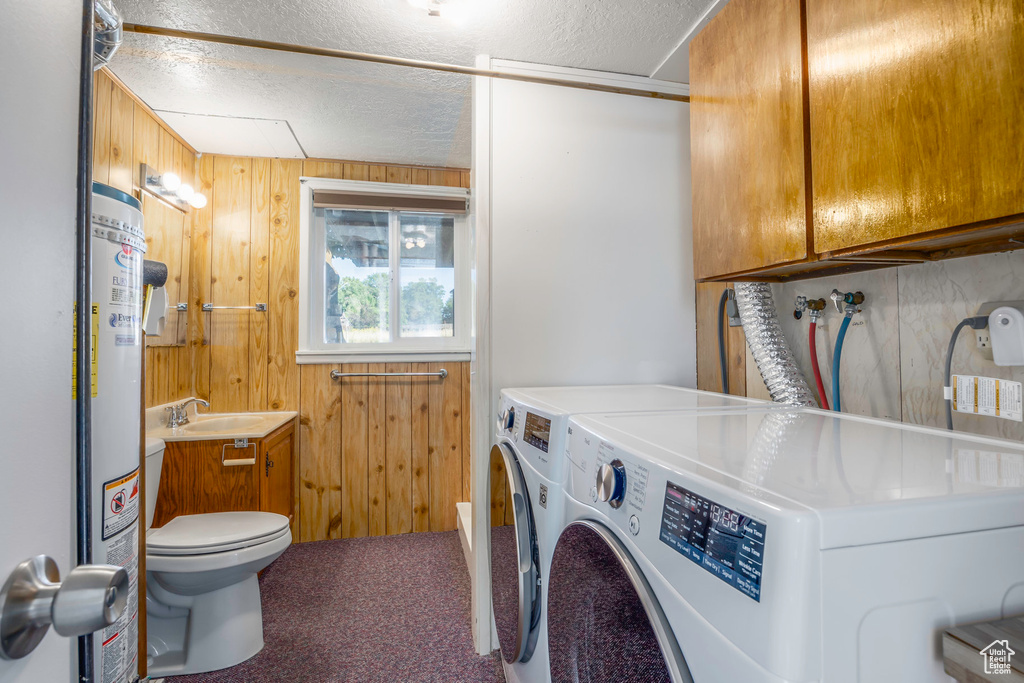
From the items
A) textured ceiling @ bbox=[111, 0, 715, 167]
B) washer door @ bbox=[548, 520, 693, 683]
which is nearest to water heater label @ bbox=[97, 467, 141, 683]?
washer door @ bbox=[548, 520, 693, 683]

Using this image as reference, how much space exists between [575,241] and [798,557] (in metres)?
1.54

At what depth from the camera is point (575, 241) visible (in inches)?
73.3

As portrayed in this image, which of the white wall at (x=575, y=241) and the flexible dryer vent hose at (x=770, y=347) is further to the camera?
the white wall at (x=575, y=241)

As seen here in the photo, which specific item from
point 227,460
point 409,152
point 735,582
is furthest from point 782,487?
point 409,152

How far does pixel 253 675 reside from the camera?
1661 millimetres

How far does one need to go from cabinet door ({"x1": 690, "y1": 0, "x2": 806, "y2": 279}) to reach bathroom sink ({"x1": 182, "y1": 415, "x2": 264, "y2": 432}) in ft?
7.48

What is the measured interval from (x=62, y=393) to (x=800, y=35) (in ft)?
4.55

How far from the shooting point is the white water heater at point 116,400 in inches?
37.7

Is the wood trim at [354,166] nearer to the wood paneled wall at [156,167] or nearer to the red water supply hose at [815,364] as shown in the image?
the wood paneled wall at [156,167]

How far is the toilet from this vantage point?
5.36ft

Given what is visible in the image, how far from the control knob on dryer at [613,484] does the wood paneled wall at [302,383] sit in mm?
2217

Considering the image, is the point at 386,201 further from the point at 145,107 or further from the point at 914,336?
the point at 914,336

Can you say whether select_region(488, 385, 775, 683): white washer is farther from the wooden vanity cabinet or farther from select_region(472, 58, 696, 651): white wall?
the wooden vanity cabinet

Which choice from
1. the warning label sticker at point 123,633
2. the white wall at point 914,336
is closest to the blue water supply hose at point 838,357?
the white wall at point 914,336
